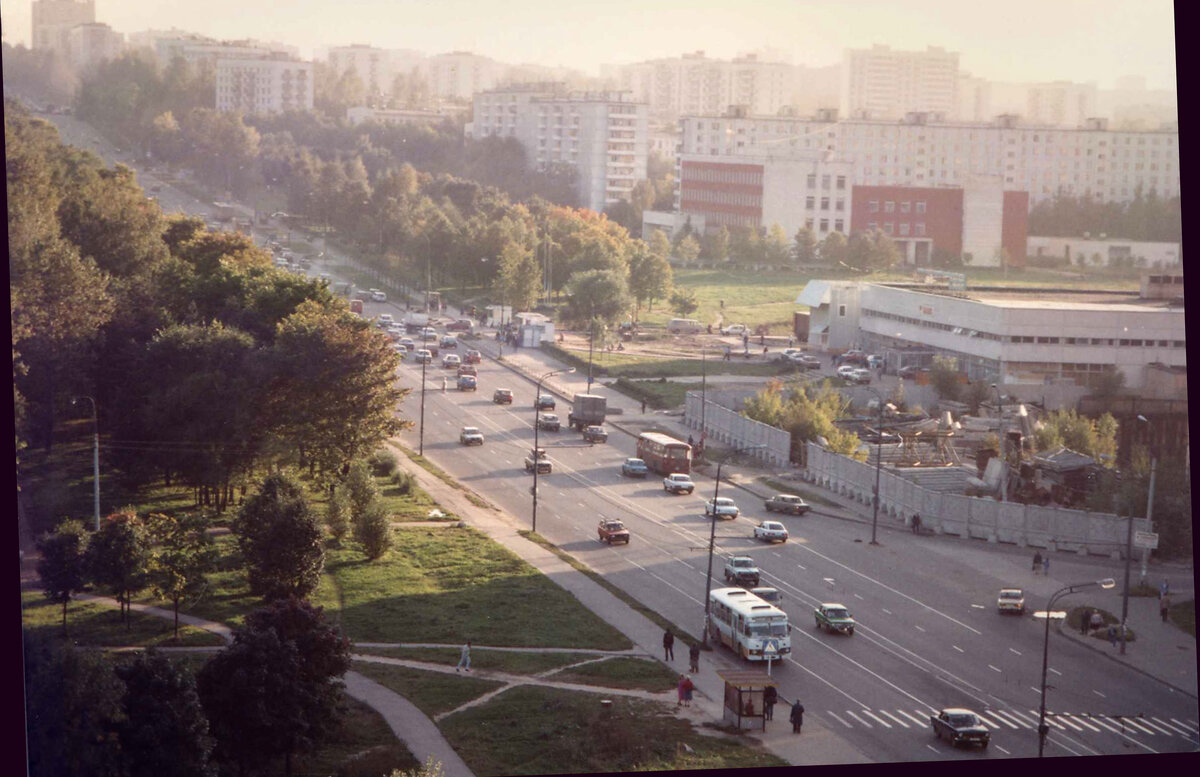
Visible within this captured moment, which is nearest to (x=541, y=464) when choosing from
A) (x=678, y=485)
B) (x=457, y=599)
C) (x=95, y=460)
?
(x=678, y=485)

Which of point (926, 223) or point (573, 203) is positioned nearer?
point (926, 223)

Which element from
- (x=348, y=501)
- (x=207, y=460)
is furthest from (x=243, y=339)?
(x=348, y=501)

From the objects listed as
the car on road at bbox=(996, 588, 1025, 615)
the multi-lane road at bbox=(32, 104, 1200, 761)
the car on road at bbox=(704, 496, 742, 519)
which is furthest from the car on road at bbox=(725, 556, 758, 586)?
the car on road at bbox=(704, 496, 742, 519)

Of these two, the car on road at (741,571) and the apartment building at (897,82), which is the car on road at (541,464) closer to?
the car on road at (741,571)

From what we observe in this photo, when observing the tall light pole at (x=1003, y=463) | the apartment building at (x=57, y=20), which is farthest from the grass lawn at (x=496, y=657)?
the apartment building at (x=57, y=20)

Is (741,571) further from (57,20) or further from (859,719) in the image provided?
(57,20)

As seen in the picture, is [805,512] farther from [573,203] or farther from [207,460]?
[573,203]
